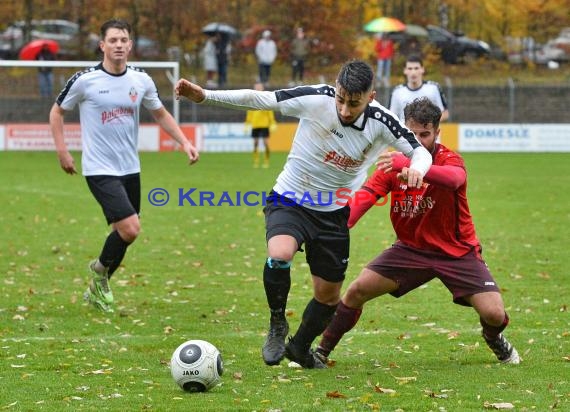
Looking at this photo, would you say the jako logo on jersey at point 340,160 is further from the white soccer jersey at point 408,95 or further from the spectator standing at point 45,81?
the spectator standing at point 45,81

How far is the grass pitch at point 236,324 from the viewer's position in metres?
6.26

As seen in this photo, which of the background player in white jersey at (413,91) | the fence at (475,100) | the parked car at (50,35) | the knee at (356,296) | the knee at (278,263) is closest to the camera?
the knee at (278,263)

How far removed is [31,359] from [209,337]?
1483 millimetres

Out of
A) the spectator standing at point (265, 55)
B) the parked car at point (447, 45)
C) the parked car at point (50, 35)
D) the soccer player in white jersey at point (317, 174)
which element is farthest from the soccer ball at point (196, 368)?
the parked car at point (447, 45)

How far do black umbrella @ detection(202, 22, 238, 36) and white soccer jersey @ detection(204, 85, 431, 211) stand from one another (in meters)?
29.8

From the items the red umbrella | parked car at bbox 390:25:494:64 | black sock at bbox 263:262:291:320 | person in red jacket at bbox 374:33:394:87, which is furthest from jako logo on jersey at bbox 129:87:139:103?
parked car at bbox 390:25:494:64

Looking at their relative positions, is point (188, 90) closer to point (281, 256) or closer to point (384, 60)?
point (281, 256)

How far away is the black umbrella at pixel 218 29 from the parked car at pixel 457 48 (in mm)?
7409

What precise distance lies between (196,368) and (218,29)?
31703mm

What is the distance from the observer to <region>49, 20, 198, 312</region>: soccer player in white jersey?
949 centimetres

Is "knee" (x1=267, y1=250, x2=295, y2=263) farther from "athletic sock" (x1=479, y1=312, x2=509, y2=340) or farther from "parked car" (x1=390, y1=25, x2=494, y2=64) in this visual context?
"parked car" (x1=390, y1=25, x2=494, y2=64)

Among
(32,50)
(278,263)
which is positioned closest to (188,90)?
(278,263)

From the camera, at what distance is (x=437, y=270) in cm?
721

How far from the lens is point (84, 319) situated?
29.8 ft
